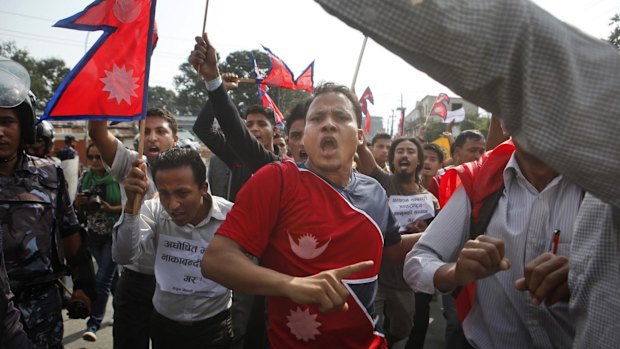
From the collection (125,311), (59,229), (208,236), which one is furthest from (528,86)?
(125,311)

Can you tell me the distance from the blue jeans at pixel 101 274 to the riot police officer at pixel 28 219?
84.3 inches

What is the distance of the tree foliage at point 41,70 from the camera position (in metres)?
38.3

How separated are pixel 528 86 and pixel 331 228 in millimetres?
1029

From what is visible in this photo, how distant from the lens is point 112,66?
234cm

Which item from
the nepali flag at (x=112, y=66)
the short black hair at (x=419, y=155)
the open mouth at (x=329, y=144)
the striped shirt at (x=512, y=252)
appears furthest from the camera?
the short black hair at (x=419, y=155)

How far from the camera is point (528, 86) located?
0.69 meters

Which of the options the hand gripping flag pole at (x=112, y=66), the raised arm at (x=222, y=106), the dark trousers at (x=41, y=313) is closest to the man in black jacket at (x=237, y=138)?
the raised arm at (x=222, y=106)

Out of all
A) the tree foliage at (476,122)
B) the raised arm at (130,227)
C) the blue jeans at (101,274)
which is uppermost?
the tree foliage at (476,122)

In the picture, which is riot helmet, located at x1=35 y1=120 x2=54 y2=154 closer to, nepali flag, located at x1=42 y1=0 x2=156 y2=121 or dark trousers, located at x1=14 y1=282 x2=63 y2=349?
nepali flag, located at x1=42 y1=0 x2=156 y2=121

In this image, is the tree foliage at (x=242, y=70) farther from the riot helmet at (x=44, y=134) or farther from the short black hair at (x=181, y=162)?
the short black hair at (x=181, y=162)

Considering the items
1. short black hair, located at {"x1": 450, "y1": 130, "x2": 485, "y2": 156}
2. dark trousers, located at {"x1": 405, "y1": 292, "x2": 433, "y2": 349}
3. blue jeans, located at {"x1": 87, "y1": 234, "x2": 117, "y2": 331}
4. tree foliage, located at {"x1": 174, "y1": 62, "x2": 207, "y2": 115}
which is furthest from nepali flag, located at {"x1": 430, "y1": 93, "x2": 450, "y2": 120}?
tree foliage, located at {"x1": 174, "y1": 62, "x2": 207, "y2": 115}

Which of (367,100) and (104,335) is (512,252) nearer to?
(104,335)

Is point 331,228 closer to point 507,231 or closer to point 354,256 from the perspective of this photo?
point 354,256

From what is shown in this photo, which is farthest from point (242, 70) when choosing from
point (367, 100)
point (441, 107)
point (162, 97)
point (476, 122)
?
point (441, 107)
